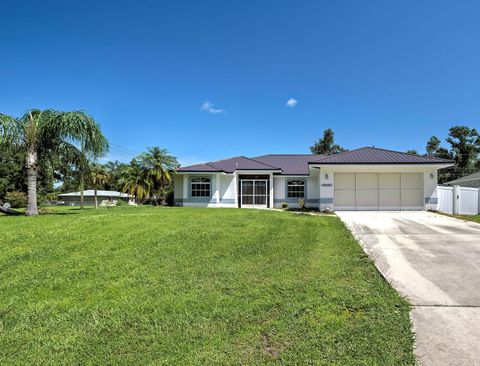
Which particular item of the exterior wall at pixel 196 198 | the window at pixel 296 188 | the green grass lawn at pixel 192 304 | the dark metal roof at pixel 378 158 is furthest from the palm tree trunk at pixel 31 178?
the window at pixel 296 188

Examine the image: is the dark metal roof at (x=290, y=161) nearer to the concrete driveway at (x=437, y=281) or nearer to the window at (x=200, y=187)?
the window at (x=200, y=187)

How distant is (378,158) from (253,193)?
885 cm

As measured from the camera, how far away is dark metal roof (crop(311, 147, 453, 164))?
18531 mm

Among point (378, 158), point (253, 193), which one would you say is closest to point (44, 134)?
point (253, 193)

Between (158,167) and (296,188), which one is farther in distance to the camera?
(158,167)

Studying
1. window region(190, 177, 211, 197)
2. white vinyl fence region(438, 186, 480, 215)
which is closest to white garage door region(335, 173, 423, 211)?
white vinyl fence region(438, 186, 480, 215)

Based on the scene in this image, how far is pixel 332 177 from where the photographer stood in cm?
1955

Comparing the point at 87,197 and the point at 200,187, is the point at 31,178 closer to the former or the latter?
the point at 200,187

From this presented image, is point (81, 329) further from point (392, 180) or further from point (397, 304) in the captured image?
point (392, 180)

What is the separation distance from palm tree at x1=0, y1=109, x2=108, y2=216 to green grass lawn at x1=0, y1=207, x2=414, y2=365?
275 inches

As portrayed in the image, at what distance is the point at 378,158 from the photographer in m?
19.4

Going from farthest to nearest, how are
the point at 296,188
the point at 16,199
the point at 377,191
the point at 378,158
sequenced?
1. the point at 16,199
2. the point at 296,188
3. the point at 377,191
4. the point at 378,158

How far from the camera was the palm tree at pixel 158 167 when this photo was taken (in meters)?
29.0

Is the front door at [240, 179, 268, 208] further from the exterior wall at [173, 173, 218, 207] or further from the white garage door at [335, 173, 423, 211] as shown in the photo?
the white garage door at [335, 173, 423, 211]
